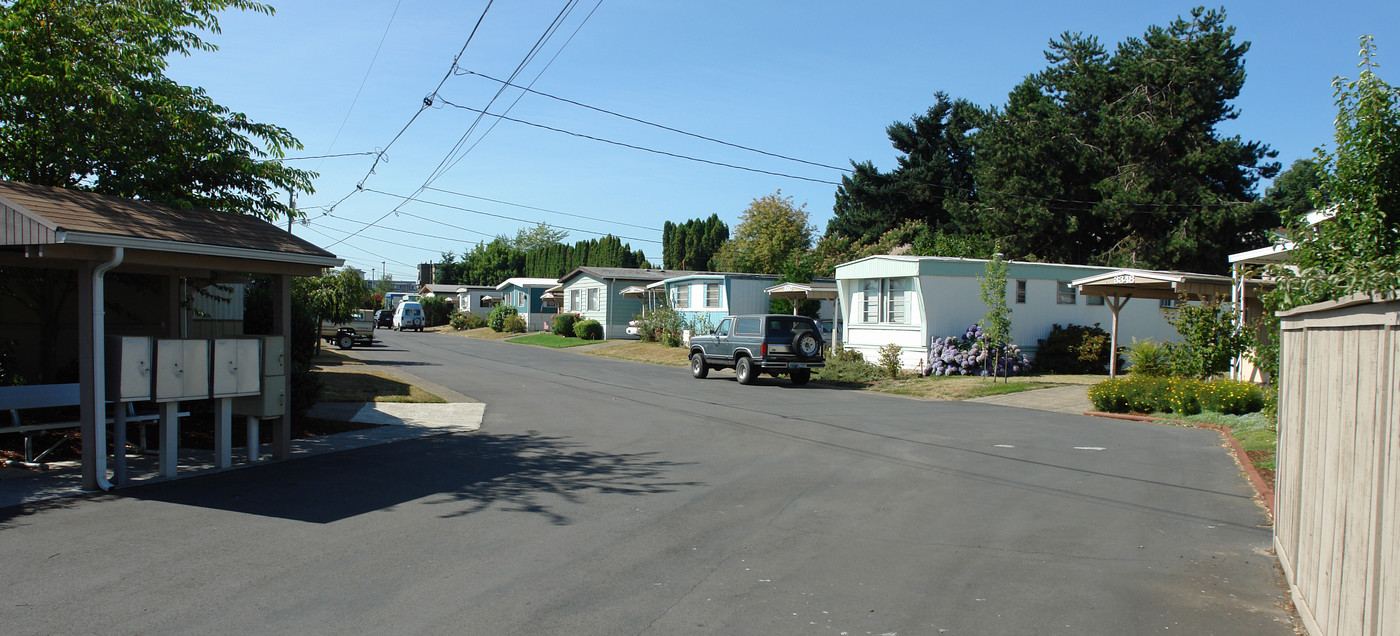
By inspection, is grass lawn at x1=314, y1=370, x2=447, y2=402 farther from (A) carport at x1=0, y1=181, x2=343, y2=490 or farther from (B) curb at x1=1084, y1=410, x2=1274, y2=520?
(B) curb at x1=1084, y1=410, x2=1274, y2=520

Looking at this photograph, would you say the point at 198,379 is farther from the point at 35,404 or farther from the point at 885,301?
the point at 885,301

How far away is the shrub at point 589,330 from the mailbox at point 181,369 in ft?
114

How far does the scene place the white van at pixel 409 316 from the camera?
198ft

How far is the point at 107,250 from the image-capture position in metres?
8.27

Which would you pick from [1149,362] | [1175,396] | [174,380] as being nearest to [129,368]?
[174,380]

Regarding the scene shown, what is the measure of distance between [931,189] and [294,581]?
4756 cm

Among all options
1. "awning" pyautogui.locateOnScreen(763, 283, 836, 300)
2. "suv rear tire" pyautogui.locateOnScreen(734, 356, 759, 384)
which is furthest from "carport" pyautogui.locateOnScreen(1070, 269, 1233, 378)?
"awning" pyautogui.locateOnScreen(763, 283, 836, 300)

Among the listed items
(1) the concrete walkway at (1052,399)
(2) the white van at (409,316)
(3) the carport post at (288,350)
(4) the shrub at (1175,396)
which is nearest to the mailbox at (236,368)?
(3) the carport post at (288,350)

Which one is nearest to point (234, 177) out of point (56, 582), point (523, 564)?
point (56, 582)

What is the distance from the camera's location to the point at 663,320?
3872 cm

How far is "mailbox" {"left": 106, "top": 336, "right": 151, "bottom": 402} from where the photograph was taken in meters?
8.64

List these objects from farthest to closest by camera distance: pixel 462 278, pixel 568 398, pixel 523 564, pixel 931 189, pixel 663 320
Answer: pixel 462 278 → pixel 931 189 → pixel 663 320 → pixel 568 398 → pixel 523 564

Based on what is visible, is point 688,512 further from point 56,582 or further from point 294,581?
point 56,582

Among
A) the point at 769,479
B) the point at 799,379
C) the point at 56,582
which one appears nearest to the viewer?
the point at 56,582
